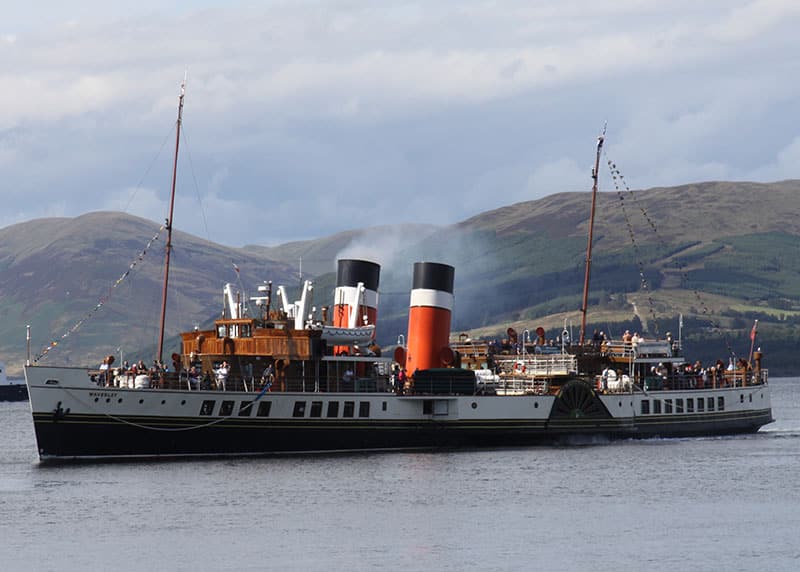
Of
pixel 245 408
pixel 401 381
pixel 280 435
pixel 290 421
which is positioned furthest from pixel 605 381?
pixel 245 408

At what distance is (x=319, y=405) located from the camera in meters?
67.3

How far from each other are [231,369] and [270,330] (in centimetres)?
260

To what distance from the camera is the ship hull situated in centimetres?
6303

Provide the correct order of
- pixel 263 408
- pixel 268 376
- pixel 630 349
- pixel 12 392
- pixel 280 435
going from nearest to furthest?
1. pixel 263 408
2. pixel 268 376
3. pixel 280 435
4. pixel 630 349
5. pixel 12 392

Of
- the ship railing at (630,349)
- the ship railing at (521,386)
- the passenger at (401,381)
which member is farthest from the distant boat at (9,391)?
the passenger at (401,381)

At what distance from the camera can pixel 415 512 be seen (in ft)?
167

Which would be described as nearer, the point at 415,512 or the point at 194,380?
the point at 415,512

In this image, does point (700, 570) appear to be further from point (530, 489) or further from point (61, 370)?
point (61, 370)

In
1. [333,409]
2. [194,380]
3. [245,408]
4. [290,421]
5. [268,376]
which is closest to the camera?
[194,380]

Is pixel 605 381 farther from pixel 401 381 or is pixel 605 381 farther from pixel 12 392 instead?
pixel 12 392

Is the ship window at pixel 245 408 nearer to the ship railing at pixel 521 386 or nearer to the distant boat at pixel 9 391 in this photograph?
the ship railing at pixel 521 386

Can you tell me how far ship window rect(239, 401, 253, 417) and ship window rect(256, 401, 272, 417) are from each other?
0.38m

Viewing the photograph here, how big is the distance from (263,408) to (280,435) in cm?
163

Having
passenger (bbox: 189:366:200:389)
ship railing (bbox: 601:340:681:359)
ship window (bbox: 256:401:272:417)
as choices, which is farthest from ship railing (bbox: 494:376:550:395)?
passenger (bbox: 189:366:200:389)
